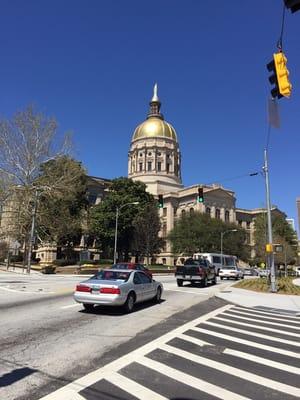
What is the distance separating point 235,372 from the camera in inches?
265

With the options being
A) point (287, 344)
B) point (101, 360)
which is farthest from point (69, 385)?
point (287, 344)

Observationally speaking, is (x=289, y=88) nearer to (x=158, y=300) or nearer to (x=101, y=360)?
(x=101, y=360)

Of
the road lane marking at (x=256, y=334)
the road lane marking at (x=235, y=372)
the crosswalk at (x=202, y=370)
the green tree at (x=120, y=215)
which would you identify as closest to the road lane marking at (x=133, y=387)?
the crosswalk at (x=202, y=370)

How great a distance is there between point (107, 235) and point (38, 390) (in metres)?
68.0

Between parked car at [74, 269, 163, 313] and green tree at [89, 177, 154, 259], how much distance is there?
55.9 m

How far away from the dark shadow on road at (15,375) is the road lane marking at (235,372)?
272 cm

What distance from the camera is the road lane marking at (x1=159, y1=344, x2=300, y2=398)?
597 centimetres

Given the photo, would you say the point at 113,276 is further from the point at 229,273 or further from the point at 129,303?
the point at 229,273

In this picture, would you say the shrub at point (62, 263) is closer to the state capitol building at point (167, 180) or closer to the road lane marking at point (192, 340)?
the state capitol building at point (167, 180)

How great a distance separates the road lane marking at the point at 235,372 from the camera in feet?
19.6

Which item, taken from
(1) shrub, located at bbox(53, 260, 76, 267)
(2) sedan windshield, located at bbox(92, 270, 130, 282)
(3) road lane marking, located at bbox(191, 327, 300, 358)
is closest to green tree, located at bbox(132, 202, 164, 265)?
(1) shrub, located at bbox(53, 260, 76, 267)

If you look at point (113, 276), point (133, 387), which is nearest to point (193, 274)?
point (113, 276)

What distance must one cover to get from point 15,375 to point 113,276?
825cm

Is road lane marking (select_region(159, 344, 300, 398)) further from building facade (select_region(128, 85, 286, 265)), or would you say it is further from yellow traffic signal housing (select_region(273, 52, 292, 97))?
building facade (select_region(128, 85, 286, 265))
